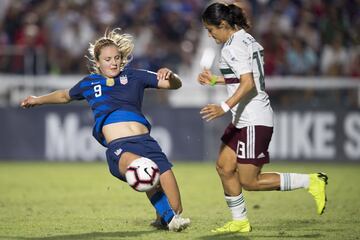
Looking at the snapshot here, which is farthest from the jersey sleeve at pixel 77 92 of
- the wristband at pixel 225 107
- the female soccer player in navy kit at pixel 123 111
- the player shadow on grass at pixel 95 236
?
the wristband at pixel 225 107

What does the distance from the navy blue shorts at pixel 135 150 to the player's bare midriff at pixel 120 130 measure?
0.16 feet

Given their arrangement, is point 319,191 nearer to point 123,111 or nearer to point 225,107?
point 225,107

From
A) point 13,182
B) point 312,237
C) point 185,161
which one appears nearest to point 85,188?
point 13,182

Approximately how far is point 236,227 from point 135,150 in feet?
3.99

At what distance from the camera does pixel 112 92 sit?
8562 millimetres

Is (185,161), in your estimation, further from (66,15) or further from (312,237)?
(312,237)

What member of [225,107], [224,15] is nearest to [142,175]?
[225,107]

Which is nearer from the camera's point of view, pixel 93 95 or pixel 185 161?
pixel 93 95

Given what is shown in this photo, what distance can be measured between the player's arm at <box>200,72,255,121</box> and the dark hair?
2.10 feet

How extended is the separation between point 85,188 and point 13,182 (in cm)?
149

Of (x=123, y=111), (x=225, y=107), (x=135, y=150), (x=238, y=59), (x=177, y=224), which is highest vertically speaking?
(x=238, y=59)

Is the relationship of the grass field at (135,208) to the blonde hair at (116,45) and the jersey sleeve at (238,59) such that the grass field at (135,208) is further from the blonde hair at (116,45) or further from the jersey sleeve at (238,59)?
the blonde hair at (116,45)

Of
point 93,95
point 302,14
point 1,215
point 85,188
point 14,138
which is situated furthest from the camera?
point 302,14

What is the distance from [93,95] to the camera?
8.59 metres
